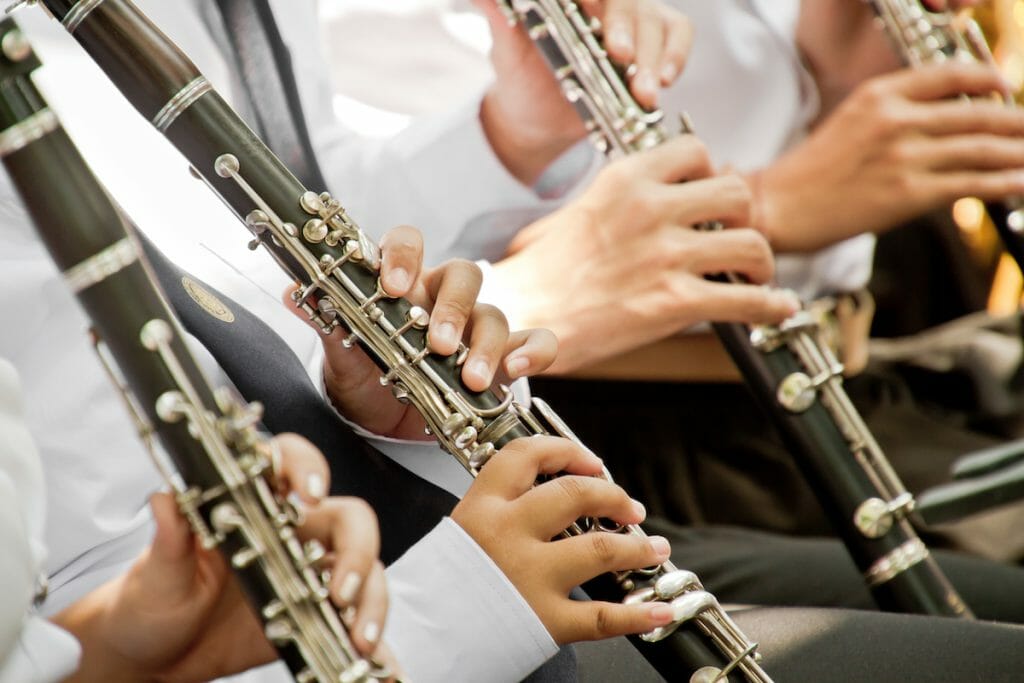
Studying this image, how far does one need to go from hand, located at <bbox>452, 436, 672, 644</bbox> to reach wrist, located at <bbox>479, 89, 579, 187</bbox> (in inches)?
18.2

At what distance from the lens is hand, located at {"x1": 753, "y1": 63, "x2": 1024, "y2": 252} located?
2.93 feet

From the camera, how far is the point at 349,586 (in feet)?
1.26

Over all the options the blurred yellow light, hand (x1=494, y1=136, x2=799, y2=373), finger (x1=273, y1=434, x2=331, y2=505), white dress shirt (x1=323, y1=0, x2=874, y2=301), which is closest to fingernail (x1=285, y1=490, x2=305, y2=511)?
finger (x1=273, y1=434, x2=331, y2=505)

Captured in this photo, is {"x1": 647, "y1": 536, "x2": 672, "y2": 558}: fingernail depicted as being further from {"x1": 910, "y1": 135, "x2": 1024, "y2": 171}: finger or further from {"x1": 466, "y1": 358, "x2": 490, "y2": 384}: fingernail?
{"x1": 910, "y1": 135, "x2": 1024, "y2": 171}: finger

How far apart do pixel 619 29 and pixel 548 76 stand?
80 millimetres

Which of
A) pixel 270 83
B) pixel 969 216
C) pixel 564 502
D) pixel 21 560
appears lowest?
A: pixel 969 216

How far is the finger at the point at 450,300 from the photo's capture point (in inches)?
20.8

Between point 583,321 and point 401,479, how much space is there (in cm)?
23

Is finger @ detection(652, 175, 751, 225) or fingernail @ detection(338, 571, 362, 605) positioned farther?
finger @ detection(652, 175, 751, 225)

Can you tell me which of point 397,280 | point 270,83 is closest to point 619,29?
point 270,83

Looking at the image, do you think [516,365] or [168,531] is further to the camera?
[516,365]

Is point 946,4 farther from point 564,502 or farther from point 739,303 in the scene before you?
point 564,502

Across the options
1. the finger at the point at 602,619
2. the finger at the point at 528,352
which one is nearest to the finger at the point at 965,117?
the finger at the point at 528,352

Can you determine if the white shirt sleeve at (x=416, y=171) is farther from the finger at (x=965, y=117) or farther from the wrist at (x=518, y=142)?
the finger at (x=965, y=117)
